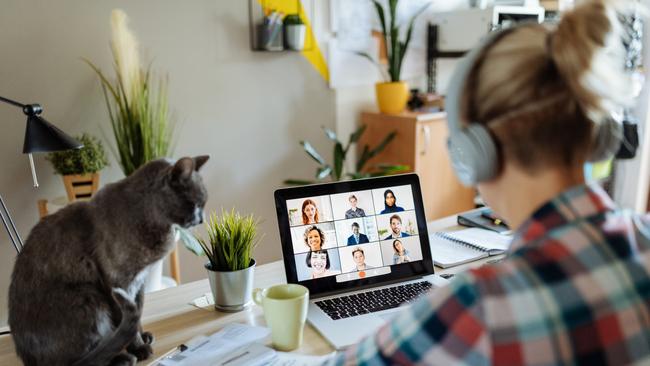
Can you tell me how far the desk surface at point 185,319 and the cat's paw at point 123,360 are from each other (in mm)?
36

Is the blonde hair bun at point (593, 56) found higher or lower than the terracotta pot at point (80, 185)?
higher

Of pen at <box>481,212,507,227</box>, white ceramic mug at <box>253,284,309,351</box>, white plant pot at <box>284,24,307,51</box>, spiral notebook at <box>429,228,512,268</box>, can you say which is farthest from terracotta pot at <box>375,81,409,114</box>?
white ceramic mug at <box>253,284,309,351</box>

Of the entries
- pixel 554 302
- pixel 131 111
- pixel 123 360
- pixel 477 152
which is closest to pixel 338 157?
pixel 131 111

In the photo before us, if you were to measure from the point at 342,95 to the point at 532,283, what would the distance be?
280 centimetres

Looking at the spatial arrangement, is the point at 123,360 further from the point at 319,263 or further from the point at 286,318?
the point at 319,263

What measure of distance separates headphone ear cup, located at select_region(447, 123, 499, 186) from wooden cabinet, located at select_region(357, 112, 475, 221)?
238 centimetres

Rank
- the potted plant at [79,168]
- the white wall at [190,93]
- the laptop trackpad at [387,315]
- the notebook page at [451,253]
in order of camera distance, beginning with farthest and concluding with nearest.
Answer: the white wall at [190,93], the potted plant at [79,168], the notebook page at [451,253], the laptop trackpad at [387,315]

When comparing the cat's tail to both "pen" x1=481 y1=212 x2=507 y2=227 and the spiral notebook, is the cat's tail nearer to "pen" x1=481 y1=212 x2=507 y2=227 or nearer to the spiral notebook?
the spiral notebook

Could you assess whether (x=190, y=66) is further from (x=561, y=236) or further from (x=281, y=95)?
(x=561, y=236)

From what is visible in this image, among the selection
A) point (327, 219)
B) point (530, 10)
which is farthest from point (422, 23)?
point (327, 219)

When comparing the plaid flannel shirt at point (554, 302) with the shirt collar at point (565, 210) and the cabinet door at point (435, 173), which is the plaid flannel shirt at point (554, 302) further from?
the cabinet door at point (435, 173)

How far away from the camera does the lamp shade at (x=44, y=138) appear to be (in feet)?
3.93

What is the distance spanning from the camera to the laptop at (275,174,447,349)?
1.31 meters

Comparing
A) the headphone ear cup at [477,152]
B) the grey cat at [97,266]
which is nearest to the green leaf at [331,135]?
the grey cat at [97,266]
